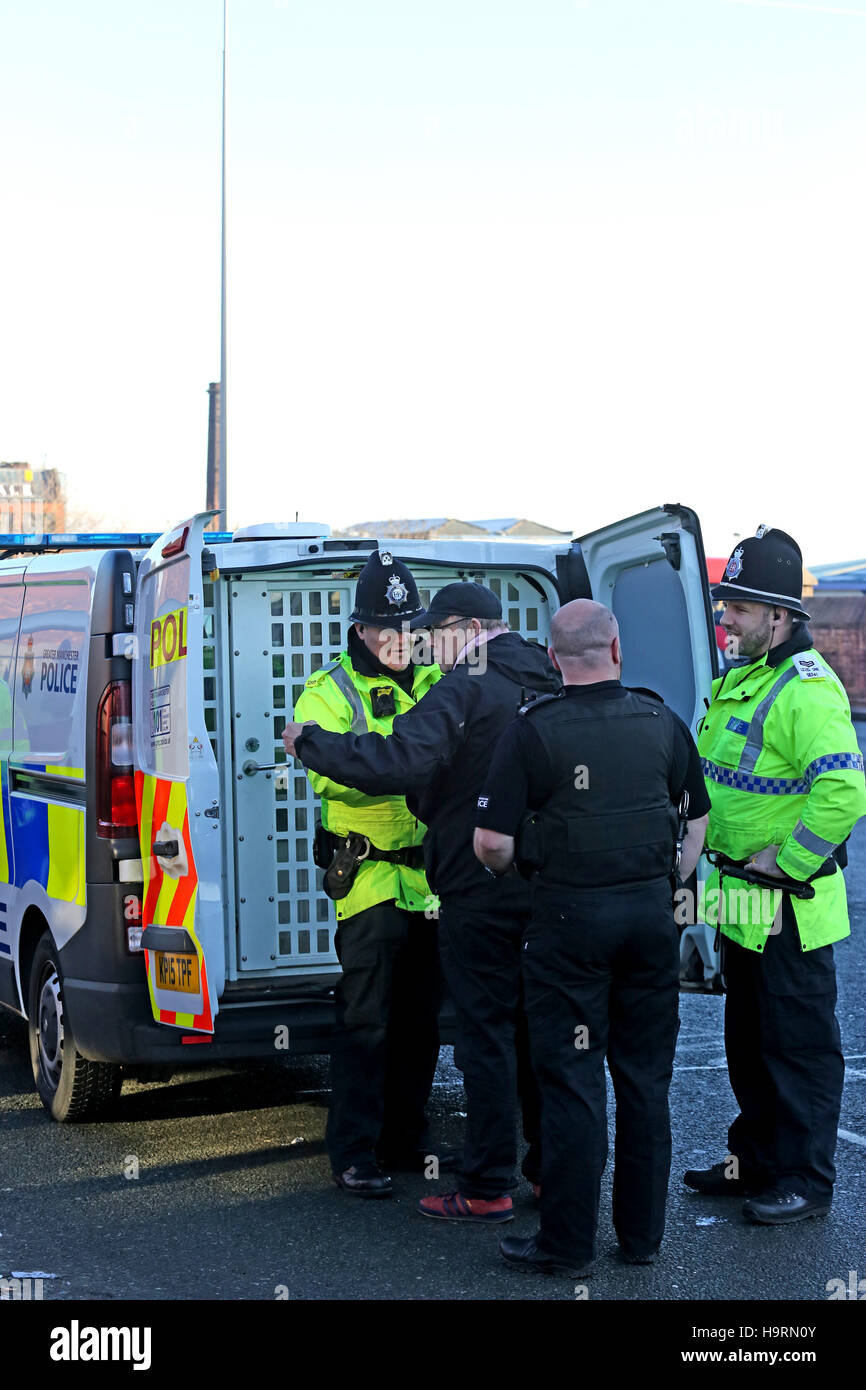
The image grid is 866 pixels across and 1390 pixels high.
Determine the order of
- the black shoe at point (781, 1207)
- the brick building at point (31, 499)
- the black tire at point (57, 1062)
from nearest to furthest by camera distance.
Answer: the black shoe at point (781, 1207)
the black tire at point (57, 1062)
the brick building at point (31, 499)

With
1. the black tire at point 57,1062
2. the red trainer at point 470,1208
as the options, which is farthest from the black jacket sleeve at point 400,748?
the black tire at point 57,1062

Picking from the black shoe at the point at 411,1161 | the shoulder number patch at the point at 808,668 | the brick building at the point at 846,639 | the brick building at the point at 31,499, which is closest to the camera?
the shoulder number patch at the point at 808,668

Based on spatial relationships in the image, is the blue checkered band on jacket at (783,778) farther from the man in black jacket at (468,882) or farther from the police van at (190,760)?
the man in black jacket at (468,882)

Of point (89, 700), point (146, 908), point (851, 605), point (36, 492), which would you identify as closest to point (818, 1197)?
point (146, 908)

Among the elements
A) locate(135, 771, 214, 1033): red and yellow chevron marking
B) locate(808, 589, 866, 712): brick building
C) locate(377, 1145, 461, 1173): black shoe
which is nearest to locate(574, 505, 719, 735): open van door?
locate(377, 1145, 461, 1173): black shoe

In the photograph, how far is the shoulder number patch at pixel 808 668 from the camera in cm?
493

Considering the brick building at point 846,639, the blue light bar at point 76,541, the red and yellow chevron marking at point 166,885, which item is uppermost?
the brick building at point 846,639

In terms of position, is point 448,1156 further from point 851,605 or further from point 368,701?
point 851,605

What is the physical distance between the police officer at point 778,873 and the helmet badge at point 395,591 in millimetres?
1075

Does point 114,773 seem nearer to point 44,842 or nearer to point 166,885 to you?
point 166,885

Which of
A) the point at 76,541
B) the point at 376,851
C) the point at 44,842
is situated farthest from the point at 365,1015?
the point at 76,541

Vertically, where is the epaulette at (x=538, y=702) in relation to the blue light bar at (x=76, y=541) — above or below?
below

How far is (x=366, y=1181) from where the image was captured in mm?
5051
